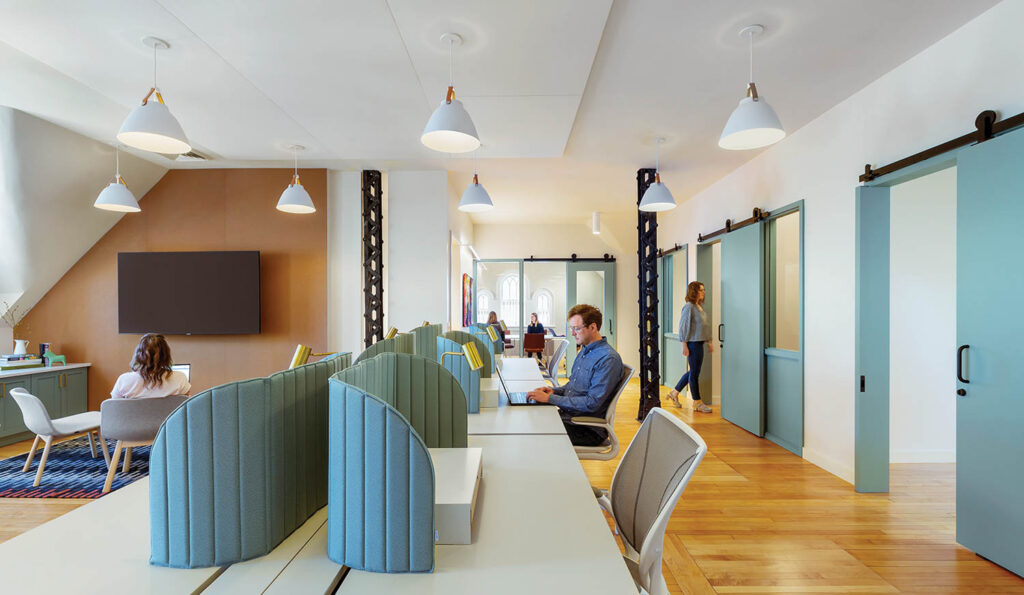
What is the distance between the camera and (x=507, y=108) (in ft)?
12.3

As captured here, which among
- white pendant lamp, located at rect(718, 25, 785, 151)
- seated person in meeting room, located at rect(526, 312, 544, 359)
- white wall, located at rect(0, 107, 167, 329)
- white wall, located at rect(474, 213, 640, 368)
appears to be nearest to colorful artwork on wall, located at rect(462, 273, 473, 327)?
white wall, located at rect(474, 213, 640, 368)

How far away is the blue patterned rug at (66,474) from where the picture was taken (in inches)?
140

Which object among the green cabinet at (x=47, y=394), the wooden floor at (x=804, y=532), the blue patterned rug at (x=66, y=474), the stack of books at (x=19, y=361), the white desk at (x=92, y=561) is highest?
the white desk at (x=92, y=561)

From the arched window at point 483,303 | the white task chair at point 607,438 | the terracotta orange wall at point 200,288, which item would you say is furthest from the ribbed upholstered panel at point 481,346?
the arched window at point 483,303

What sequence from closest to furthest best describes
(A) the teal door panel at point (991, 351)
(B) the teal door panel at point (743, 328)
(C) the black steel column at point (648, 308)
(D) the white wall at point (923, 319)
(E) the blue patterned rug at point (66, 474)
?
(A) the teal door panel at point (991, 351) → (E) the blue patterned rug at point (66, 474) → (D) the white wall at point (923, 319) → (B) the teal door panel at point (743, 328) → (C) the black steel column at point (648, 308)

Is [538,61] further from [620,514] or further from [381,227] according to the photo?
[381,227]

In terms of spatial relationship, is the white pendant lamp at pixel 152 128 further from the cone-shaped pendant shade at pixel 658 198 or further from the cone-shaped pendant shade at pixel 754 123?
the cone-shaped pendant shade at pixel 658 198

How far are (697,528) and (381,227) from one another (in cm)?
459

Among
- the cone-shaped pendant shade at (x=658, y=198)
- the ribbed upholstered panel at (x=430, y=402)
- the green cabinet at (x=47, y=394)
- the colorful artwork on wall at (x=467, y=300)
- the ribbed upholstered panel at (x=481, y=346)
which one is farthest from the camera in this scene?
the colorful artwork on wall at (x=467, y=300)

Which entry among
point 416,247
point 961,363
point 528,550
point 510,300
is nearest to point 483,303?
point 510,300

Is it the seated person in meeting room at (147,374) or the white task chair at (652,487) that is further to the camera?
the seated person in meeting room at (147,374)

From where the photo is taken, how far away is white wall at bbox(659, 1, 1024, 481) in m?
2.62

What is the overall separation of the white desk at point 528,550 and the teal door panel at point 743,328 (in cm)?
389

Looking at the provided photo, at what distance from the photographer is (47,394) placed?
516 cm
